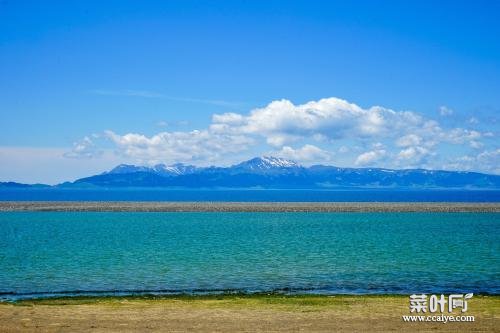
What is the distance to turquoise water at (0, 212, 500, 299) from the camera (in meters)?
30.2

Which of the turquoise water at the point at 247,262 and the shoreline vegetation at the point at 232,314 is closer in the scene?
the shoreline vegetation at the point at 232,314

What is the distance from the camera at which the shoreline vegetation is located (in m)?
18.6

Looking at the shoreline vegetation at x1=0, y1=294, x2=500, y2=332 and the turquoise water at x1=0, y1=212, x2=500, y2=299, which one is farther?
the turquoise water at x1=0, y1=212, x2=500, y2=299

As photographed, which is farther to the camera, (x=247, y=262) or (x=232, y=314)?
(x=247, y=262)

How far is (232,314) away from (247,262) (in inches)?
740

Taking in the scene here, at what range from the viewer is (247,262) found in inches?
1569

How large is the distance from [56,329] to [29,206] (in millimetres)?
123671

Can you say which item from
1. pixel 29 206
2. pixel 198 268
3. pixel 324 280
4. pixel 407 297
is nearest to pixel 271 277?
pixel 324 280

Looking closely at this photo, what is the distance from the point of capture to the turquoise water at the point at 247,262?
99.1 feet

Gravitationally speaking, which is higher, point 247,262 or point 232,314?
point 232,314

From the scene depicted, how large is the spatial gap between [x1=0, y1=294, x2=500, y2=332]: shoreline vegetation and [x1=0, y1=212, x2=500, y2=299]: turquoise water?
401 cm

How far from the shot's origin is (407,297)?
82.8ft

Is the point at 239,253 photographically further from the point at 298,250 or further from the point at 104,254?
the point at 104,254

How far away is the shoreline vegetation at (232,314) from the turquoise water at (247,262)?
4.01 metres
